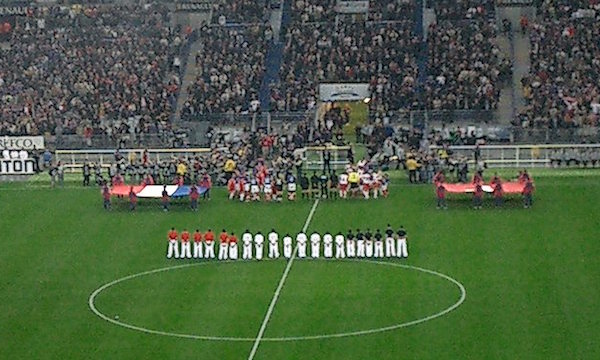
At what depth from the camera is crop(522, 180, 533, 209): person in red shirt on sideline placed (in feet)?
161

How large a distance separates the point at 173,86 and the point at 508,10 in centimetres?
1755

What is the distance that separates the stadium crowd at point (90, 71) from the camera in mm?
67500

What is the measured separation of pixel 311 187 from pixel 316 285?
43.7 feet

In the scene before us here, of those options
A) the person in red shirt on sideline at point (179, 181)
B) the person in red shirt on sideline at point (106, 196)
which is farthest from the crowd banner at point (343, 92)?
the person in red shirt on sideline at point (106, 196)

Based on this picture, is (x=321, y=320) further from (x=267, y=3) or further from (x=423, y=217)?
(x=267, y=3)

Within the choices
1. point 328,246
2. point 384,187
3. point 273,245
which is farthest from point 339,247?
point 384,187

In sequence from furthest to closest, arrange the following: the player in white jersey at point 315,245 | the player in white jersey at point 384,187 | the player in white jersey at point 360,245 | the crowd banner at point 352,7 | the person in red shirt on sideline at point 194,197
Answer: the crowd banner at point 352,7, the player in white jersey at point 384,187, the person in red shirt on sideline at point 194,197, the player in white jersey at point 360,245, the player in white jersey at point 315,245

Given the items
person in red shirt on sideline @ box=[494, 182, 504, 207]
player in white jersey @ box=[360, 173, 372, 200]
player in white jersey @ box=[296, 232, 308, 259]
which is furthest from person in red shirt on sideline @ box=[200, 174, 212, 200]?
person in red shirt on sideline @ box=[494, 182, 504, 207]

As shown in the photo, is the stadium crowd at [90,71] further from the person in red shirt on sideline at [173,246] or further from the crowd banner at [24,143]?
the person in red shirt on sideline at [173,246]

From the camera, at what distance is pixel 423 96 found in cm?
6575

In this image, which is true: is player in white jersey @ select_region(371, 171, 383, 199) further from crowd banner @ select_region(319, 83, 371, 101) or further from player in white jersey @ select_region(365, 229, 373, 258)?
crowd banner @ select_region(319, 83, 371, 101)

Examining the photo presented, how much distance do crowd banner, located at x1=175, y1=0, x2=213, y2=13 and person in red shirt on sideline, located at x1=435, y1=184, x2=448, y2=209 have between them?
99.6 feet

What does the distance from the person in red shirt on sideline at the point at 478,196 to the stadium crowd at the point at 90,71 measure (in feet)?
65.1

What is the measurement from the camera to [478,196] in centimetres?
4912
